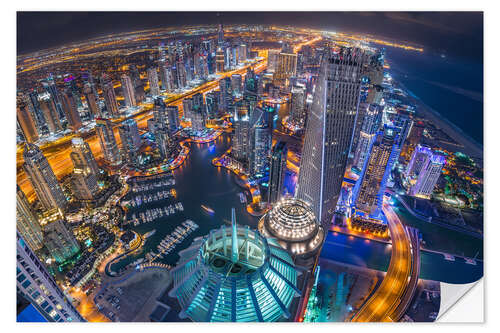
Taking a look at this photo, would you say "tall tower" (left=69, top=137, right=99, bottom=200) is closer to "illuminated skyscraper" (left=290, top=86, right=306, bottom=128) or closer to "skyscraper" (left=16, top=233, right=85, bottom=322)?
"skyscraper" (left=16, top=233, right=85, bottom=322)

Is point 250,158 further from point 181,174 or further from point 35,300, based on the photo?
point 35,300

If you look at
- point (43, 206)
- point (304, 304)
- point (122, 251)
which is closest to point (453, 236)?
point (304, 304)

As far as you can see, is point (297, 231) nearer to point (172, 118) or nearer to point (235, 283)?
point (235, 283)

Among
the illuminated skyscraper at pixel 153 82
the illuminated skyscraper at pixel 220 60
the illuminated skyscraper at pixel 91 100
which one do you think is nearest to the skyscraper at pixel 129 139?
the illuminated skyscraper at pixel 91 100

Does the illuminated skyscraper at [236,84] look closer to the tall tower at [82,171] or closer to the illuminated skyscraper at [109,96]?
the illuminated skyscraper at [109,96]

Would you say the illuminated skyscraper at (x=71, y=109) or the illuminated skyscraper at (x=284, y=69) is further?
the illuminated skyscraper at (x=284, y=69)

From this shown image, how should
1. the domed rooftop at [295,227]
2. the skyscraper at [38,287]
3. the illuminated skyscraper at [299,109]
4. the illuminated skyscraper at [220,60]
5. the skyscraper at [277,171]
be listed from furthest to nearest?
1. the illuminated skyscraper at [220,60]
2. the illuminated skyscraper at [299,109]
3. the skyscraper at [277,171]
4. the domed rooftop at [295,227]
5. the skyscraper at [38,287]

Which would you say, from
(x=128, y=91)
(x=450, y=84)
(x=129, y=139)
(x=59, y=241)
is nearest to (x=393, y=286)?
(x=450, y=84)
